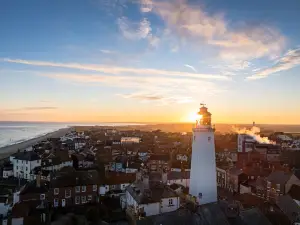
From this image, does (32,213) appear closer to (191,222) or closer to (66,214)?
(66,214)

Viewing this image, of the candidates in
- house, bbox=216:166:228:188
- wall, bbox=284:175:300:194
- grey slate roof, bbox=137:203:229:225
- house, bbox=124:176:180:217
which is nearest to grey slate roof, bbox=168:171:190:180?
house, bbox=216:166:228:188

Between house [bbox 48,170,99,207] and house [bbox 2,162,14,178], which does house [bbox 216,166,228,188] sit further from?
house [bbox 2,162,14,178]

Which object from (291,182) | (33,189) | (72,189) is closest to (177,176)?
(291,182)

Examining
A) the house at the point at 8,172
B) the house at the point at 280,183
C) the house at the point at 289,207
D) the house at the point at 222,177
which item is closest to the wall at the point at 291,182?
the house at the point at 280,183

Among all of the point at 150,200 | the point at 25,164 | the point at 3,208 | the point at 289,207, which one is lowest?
the point at 3,208

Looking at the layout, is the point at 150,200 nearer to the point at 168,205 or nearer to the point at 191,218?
the point at 168,205

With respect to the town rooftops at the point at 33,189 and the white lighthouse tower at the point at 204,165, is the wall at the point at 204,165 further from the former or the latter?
the town rooftops at the point at 33,189
